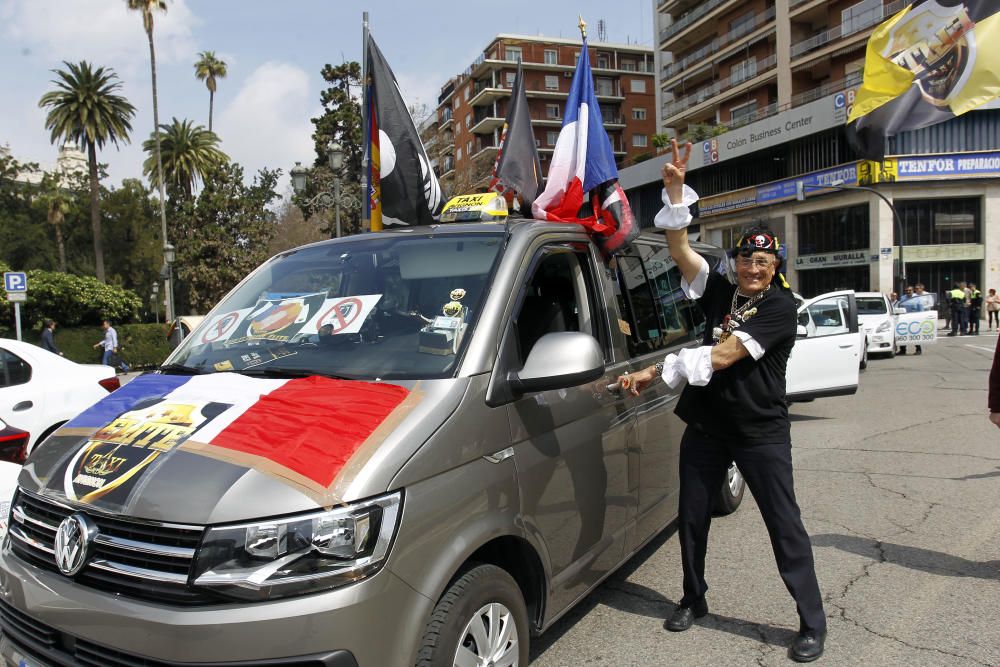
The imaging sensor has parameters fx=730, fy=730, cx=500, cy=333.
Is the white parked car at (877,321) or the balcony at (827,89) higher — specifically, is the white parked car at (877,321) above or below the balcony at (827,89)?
below

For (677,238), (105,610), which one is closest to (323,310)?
(105,610)

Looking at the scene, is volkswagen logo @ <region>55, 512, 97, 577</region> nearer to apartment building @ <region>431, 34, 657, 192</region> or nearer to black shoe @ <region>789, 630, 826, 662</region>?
black shoe @ <region>789, 630, 826, 662</region>

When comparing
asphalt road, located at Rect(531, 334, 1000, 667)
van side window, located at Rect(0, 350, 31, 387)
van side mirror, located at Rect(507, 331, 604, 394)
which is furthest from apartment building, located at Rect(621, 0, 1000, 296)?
van side mirror, located at Rect(507, 331, 604, 394)

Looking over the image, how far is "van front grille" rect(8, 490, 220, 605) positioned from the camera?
206cm

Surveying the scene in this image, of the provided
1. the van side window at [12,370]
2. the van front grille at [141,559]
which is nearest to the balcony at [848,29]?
the van side window at [12,370]

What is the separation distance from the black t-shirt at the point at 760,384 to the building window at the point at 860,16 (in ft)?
134

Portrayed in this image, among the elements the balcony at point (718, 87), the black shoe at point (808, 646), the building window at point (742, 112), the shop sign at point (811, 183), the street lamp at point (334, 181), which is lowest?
the black shoe at point (808, 646)

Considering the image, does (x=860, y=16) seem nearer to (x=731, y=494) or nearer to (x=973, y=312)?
(x=973, y=312)

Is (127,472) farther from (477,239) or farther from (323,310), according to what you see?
(477,239)

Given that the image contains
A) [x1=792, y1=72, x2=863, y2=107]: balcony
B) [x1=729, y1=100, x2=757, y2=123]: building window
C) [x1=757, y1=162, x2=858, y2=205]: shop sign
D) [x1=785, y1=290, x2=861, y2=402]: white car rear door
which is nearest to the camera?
[x1=785, y1=290, x2=861, y2=402]: white car rear door

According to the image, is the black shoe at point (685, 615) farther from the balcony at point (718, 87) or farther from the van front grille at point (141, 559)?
the balcony at point (718, 87)

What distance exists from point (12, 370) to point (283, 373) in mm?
5625

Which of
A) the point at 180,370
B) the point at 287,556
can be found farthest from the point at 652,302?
Answer: the point at 287,556

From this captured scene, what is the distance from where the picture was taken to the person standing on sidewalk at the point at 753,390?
3.34 metres
